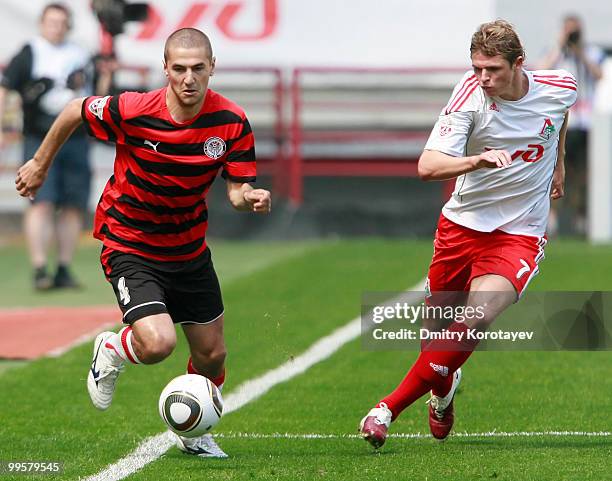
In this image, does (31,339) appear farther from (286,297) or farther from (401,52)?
(401,52)

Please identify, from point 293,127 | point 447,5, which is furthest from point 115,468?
point 447,5

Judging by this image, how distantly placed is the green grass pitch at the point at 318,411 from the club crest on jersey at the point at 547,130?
60.7 inches

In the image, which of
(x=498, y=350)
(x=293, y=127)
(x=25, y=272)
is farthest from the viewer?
(x=293, y=127)

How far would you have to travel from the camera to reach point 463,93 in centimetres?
775

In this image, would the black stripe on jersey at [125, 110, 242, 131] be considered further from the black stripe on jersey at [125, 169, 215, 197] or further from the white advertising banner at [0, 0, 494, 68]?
the white advertising banner at [0, 0, 494, 68]

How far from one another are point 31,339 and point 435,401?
4759 millimetres

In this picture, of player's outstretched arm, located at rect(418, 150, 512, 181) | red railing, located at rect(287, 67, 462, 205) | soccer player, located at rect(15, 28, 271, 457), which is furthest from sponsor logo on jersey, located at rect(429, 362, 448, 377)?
red railing, located at rect(287, 67, 462, 205)

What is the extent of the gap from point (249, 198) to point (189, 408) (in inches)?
40.7

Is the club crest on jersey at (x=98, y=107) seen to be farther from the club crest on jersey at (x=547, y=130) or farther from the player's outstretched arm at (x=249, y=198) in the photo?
the club crest on jersey at (x=547, y=130)

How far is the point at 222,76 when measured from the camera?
22.8 meters

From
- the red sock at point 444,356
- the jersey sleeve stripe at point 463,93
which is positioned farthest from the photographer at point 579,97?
the red sock at point 444,356

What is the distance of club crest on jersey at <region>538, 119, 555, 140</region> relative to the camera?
7852 mm

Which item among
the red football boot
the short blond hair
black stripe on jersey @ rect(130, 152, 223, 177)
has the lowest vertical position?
the red football boot

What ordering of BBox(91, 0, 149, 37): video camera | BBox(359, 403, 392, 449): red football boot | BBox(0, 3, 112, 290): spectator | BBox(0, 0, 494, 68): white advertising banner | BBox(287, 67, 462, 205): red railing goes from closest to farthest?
BBox(359, 403, 392, 449): red football boot, BBox(0, 3, 112, 290): spectator, BBox(91, 0, 149, 37): video camera, BBox(287, 67, 462, 205): red railing, BBox(0, 0, 494, 68): white advertising banner
